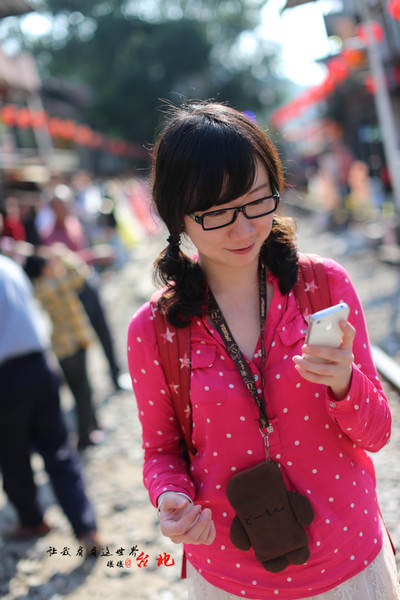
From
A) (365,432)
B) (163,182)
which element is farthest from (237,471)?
(163,182)

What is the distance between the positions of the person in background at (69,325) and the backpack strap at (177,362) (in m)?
2.66

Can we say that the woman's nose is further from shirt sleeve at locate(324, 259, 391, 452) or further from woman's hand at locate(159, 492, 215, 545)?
woman's hand at locate(159, 492, 215, 545)

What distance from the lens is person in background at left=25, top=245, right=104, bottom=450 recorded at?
403cm

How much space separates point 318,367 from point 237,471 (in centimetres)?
37

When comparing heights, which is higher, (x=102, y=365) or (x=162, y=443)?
(x=162, y=443)

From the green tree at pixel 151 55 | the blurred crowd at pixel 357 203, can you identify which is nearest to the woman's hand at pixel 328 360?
the blurred crowd at pixel 357 203

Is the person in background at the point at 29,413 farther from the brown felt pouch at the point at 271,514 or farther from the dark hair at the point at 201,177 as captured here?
the brown felt pouch at the point at 271,514

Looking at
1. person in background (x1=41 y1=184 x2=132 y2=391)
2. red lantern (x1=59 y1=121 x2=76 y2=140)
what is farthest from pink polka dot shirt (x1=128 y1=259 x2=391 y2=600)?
red lantern (x1=59 y1=121 x2=76 y2=140)

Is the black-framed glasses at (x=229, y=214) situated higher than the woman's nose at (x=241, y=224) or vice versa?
the black-framed glasses at (x=229, y=214)

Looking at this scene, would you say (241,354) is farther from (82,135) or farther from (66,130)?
(82,135)

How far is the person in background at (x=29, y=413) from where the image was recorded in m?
2.78

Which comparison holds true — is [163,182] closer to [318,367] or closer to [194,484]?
[318,367]

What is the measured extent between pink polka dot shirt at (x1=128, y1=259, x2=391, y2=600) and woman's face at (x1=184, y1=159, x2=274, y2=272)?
17 centimetres

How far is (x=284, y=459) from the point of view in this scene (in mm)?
1265
